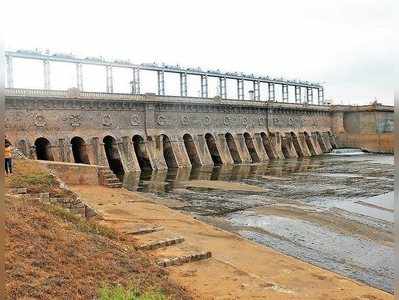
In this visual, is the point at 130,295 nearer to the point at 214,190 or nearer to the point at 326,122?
the point at 214,190

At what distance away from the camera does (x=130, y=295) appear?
683 cm

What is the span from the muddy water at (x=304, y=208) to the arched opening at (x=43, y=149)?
615 cm

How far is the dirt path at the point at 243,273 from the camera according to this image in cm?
909

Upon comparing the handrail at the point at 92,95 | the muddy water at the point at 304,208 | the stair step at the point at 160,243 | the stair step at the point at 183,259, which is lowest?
the muddy water at the point at 304,208

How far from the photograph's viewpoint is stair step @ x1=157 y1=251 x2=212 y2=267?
1012cm

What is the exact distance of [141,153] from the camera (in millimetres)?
39219

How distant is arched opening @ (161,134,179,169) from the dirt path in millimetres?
25242

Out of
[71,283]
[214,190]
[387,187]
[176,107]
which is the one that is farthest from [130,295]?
[176,107]

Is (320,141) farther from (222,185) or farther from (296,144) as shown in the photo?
(222,185)

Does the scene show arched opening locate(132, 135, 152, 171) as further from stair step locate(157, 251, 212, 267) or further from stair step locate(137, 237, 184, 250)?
stair step locate(157, 251, 212, 267)

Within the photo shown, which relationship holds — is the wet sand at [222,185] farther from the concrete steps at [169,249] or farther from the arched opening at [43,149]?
the concrete steps at [169,249]

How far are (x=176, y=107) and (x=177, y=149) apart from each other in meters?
4.16

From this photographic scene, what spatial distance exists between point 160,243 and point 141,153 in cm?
2804

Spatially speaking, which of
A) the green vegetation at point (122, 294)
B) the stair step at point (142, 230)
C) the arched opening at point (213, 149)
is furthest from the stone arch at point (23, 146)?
the green vegetation at point (122, 294)
